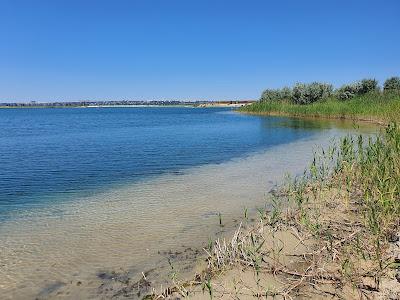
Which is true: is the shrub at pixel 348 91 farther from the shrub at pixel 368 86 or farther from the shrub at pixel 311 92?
the shrub at pixel 311 92

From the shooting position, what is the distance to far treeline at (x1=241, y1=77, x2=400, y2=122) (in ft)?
153

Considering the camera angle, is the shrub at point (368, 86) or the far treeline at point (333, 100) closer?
the far treeline at point (333, 100)

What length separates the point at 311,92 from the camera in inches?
2945

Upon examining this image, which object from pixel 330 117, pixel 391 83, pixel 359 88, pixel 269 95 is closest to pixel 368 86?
pixel 359 88

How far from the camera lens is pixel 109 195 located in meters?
12.1

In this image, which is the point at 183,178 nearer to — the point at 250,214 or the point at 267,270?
the point at 250,214

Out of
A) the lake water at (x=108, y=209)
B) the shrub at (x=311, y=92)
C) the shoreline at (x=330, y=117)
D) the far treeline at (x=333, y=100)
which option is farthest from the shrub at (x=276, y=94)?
the lake water at (x=108, y=209)

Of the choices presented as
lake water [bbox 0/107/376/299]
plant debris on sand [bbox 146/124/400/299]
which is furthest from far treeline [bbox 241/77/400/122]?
plant debris on sand [bbox 146/124/400/299]

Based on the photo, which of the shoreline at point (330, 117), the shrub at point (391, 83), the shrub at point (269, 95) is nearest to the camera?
the shoreline at point (330, 117)

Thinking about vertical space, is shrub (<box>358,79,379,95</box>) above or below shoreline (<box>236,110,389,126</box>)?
above

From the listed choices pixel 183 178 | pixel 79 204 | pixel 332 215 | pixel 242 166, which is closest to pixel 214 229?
pixel 332 215

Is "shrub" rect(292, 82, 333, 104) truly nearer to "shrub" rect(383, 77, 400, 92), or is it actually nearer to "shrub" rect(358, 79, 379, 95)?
"shrub" rect(358, 79, 379, 95)

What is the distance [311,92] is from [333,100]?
8186 millimetres

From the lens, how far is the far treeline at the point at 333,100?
153ft
